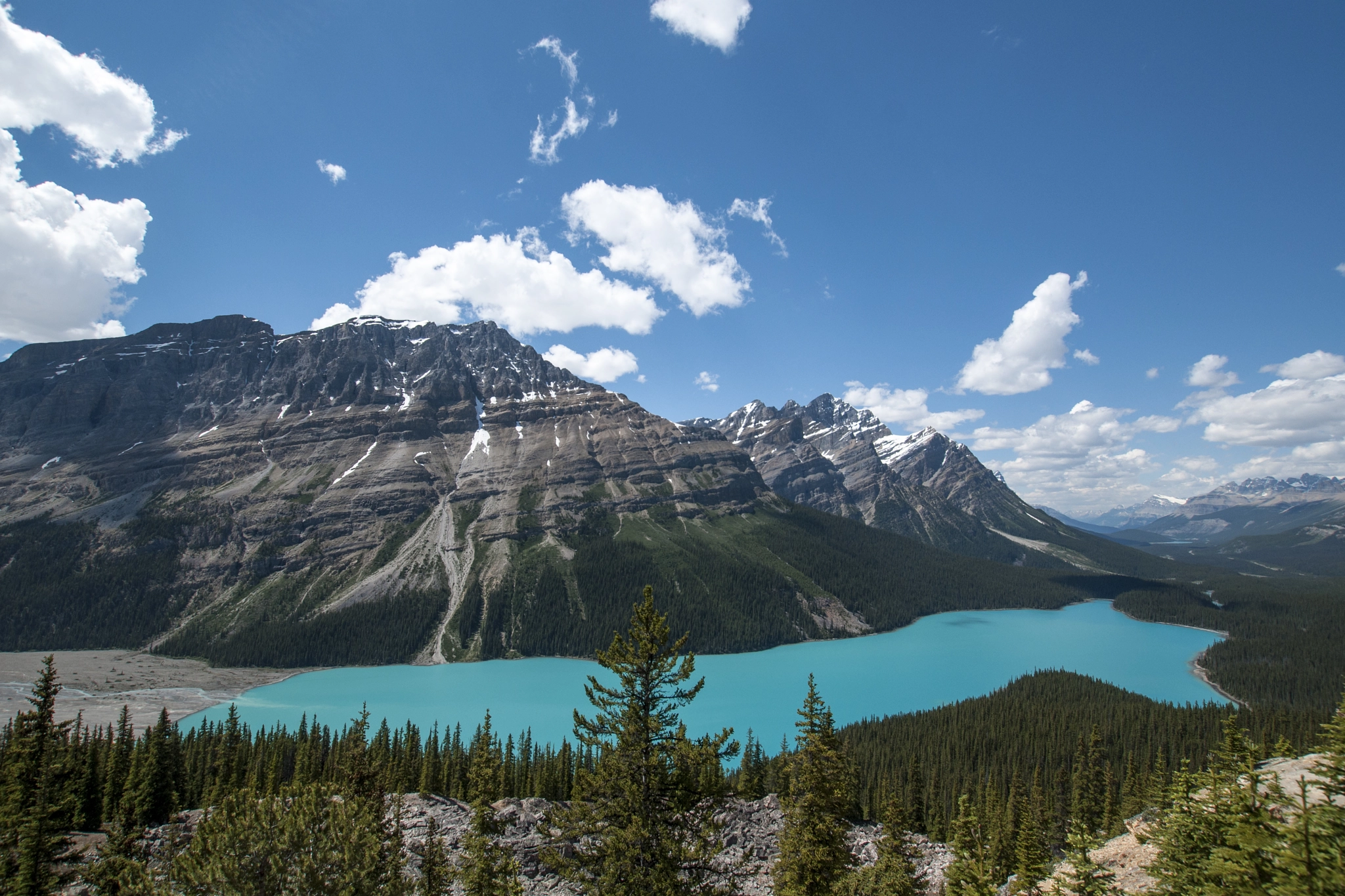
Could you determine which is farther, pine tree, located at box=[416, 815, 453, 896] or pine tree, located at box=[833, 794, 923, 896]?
pine tree, located at box=[416, 815, 453, 896]

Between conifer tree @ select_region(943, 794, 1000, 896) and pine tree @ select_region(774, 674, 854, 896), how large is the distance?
450 cm

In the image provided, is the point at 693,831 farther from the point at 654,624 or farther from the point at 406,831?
the point at 406,831

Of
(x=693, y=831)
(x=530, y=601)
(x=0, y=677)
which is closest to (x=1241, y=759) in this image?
Result: (x=693, y=831)

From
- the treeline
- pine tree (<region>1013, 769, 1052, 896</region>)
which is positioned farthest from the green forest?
the treeline

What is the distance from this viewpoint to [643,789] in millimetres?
15578

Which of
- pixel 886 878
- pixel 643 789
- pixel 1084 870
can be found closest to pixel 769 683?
pixel 886 878

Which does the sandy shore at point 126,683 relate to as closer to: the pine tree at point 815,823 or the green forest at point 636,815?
the green forest at point 636,815

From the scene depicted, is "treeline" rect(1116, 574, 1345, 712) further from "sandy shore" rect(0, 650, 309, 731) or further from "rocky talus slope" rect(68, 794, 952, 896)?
"sandy shore" rect(0, 650, 309, 731)

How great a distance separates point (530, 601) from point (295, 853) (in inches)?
6503

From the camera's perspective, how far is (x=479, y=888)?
898 inches

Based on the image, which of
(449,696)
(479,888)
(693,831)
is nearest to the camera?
(693,831)

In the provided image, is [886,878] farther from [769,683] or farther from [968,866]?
[769,683]

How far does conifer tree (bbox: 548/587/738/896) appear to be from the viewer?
589 inches

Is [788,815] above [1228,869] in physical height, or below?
below
